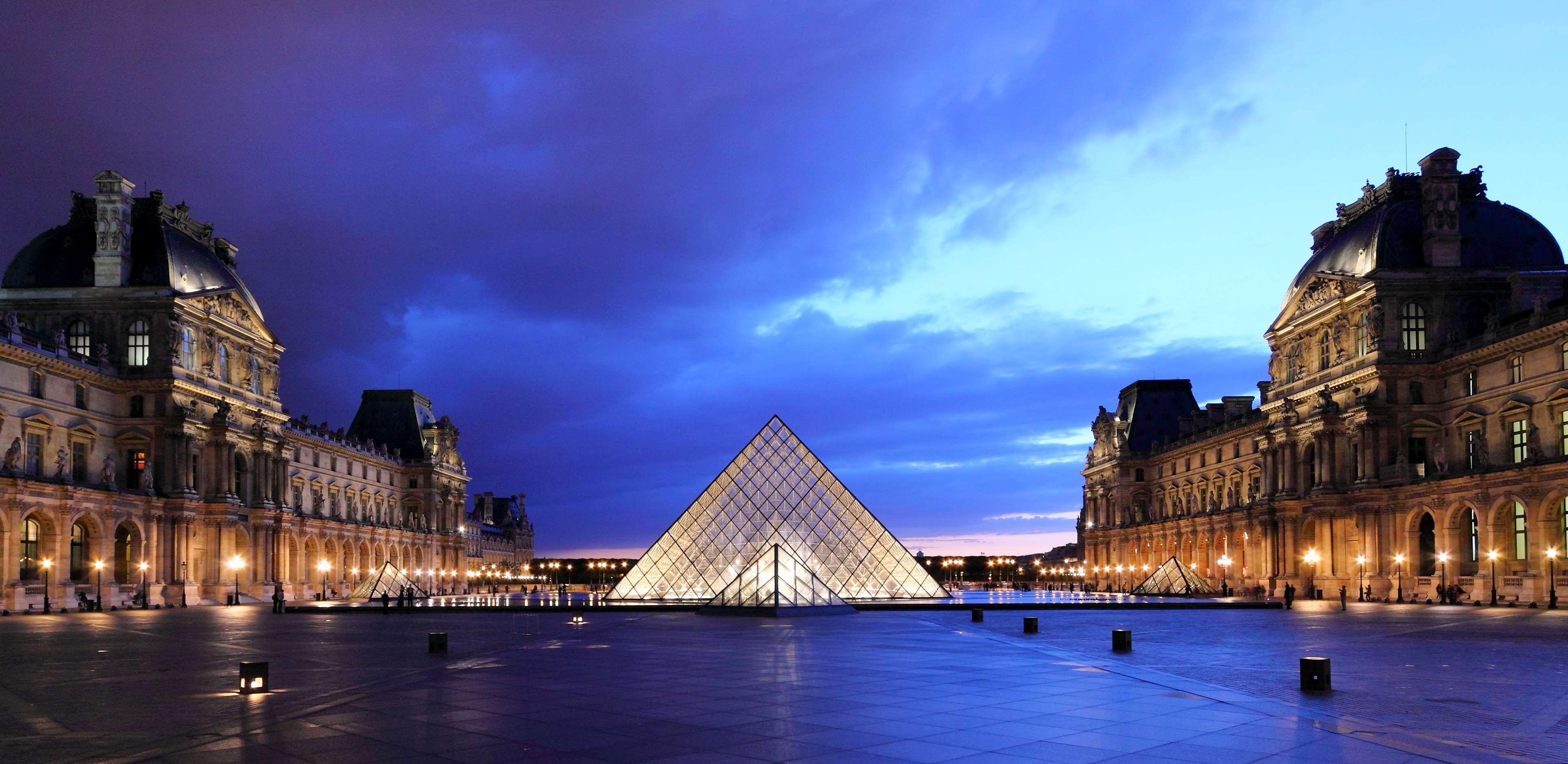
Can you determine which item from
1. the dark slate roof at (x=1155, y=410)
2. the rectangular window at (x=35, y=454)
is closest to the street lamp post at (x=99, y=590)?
the rectangular window at (x=35, y=454)

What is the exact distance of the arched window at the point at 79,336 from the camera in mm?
44500

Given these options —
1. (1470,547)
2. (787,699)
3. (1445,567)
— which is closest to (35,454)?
(787,699)

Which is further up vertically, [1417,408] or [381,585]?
[1417,408]

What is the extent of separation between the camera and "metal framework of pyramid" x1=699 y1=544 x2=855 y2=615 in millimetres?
30562

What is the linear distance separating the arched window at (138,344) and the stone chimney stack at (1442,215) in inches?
1824

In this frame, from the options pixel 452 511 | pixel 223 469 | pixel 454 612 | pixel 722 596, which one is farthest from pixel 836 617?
pixel 452 511

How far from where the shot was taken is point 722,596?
3294cm

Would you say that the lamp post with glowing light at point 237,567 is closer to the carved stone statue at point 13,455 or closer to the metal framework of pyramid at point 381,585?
the metal framework of pyramid at point 381,585

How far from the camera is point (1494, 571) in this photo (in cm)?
3666

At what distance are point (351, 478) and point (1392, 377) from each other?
51.9 meters

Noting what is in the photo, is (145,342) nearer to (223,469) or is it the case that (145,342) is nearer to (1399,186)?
(223,469)

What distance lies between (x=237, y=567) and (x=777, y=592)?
1079 inches

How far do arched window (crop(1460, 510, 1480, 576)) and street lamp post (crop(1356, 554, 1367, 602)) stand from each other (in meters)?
3.31

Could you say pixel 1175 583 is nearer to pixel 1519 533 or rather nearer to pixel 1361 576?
pixel 1361 576
